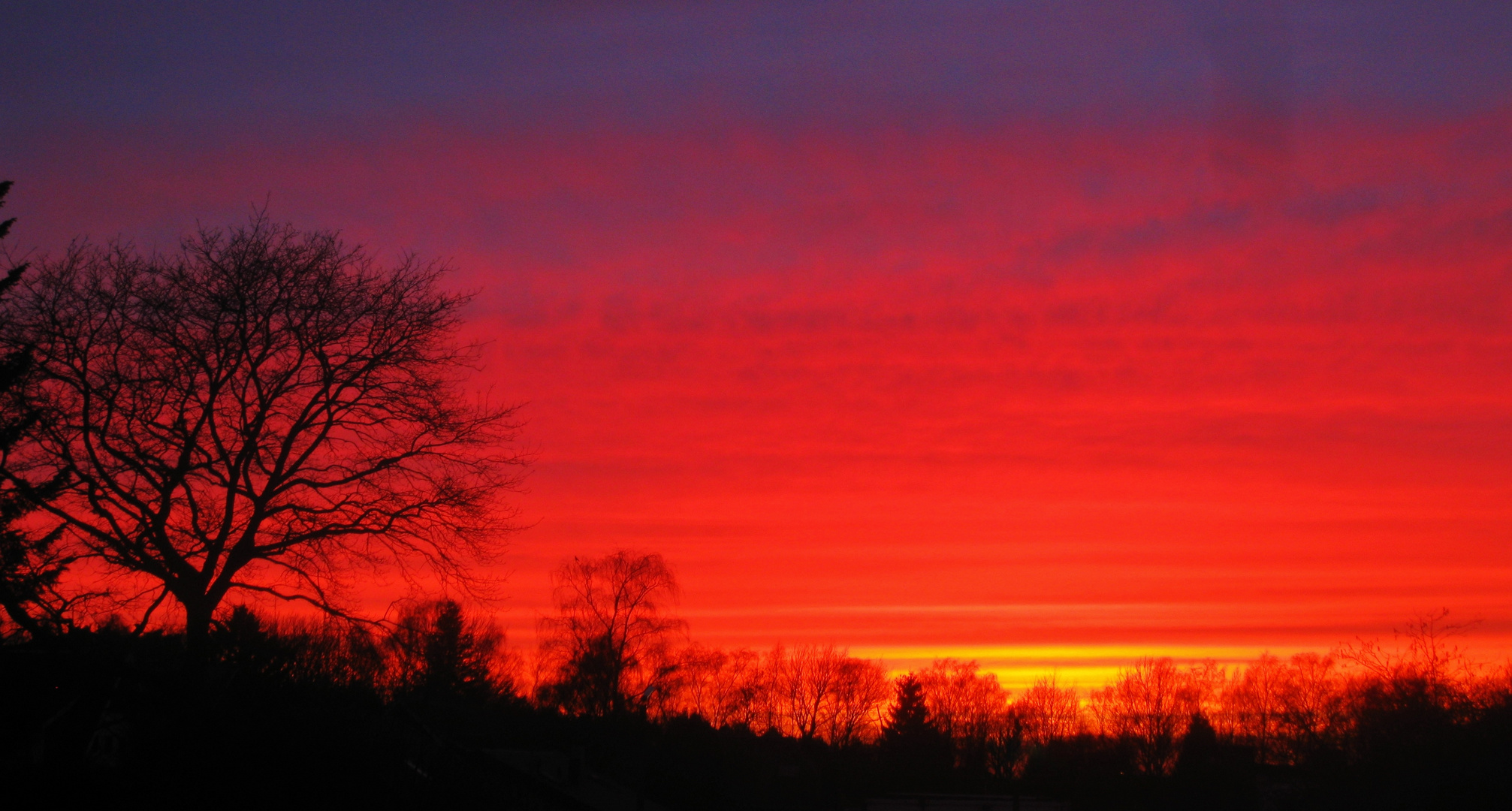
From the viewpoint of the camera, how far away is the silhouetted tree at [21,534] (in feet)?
48.1

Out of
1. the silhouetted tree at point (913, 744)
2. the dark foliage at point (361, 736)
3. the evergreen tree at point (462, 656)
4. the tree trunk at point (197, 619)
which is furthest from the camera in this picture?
the silhouetted tree at point (913, 744)

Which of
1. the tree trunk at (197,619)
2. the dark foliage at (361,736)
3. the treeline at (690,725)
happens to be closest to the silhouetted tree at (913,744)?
the treeline at (690,725)

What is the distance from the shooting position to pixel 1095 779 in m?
75.2

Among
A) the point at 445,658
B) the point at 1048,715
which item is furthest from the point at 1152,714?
the point at 445,658

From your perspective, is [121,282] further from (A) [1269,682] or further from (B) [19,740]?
(A) [1269,682]

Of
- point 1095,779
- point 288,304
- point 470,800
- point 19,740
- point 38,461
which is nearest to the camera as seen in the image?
point 19,740

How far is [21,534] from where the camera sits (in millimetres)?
15648

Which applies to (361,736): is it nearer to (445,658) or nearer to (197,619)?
(197,619)

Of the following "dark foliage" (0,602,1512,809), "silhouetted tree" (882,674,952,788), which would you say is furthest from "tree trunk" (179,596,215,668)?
"silhouetted tree" (882,674,952,788)

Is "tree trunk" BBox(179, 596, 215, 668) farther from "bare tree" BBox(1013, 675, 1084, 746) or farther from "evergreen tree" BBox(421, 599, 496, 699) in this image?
"bare tree" BBox(1013, 675, 1084, 746)

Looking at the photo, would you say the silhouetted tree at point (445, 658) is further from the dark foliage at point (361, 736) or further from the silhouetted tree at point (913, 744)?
the silhouetted tree at point (913, 744)

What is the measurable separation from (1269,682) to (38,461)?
86013 mm

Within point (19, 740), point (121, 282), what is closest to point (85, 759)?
point (19, 740)

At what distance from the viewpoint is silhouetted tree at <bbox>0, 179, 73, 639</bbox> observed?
14.6 metres
